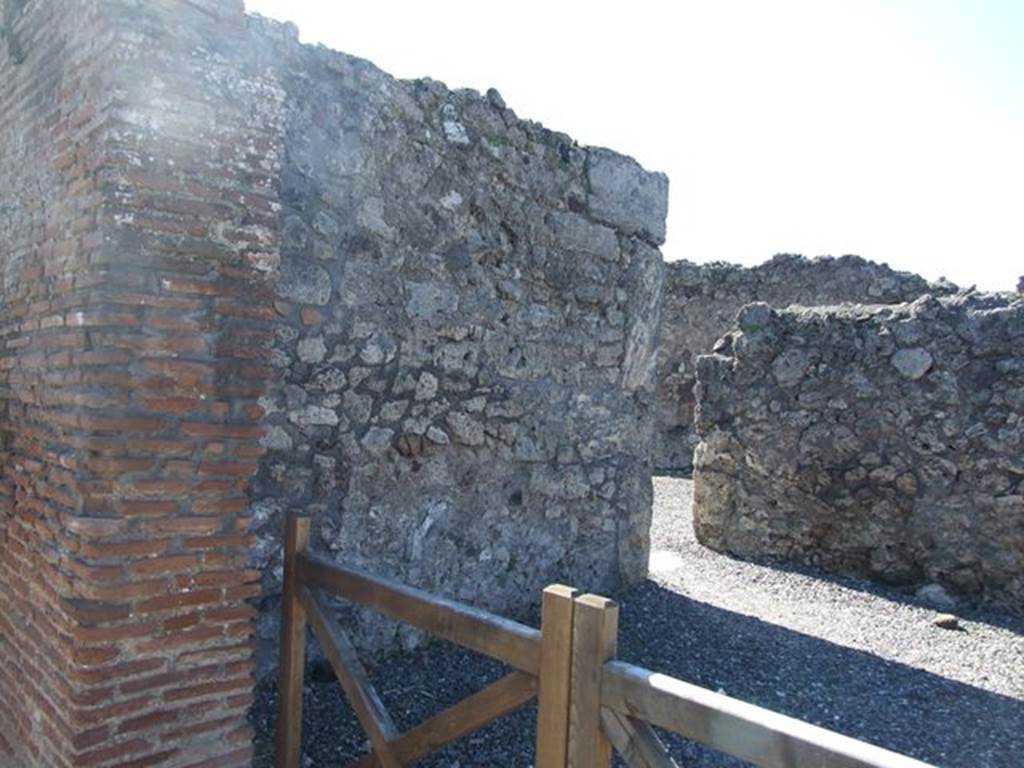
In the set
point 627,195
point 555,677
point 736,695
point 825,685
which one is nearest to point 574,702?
point 555,677

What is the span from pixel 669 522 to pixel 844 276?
223 inches

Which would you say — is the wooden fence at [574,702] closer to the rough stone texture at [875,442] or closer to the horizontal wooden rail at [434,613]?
the horizontal wooden rail at [434,613]

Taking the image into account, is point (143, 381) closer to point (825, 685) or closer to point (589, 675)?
point (589, 675)

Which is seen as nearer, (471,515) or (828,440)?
(471,515)

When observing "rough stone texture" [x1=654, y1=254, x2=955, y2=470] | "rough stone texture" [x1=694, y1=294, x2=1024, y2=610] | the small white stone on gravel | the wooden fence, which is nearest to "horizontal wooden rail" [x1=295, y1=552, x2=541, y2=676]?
the wooden fence

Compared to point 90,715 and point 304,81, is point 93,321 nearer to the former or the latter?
point 90,715

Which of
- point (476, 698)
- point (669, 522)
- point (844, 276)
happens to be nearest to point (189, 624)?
point (476, 698)

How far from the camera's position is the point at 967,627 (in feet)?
17.5

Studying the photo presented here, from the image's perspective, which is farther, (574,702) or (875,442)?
(875,442)

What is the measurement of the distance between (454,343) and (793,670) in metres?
2.59

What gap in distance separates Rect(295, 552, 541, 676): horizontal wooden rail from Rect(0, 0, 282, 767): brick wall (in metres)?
0.32

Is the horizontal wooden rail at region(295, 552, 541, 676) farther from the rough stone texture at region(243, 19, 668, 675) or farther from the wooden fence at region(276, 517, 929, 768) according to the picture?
the rough stone texture at region(243, 19, 668, 675)

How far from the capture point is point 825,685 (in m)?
4.21

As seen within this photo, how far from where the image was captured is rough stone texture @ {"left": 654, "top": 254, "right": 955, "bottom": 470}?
1204cm
